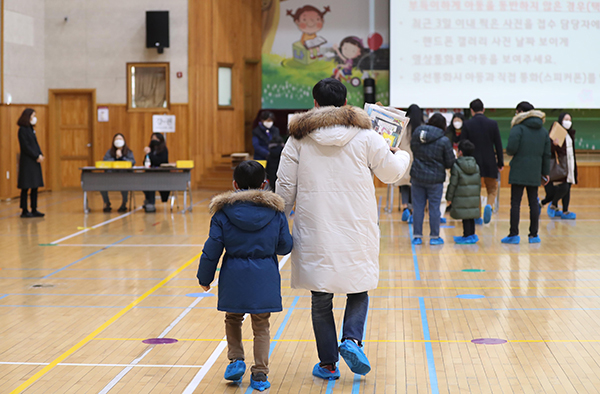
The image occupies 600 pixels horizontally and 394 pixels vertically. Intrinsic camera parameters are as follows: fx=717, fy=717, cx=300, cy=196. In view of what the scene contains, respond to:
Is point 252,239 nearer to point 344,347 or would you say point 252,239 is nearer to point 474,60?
point 344,347

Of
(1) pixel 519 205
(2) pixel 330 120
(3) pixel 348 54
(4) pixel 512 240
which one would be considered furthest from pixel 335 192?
(3) pixel 348 54

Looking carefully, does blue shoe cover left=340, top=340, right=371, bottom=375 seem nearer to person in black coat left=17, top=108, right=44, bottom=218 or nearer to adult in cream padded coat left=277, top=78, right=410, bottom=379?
adult in cream padded coat left=277, top=78, right=410, bottom=379

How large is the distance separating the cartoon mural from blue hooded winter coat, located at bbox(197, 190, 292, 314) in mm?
15677

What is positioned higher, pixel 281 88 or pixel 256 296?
pixel 281 88

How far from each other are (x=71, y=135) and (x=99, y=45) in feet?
7.33

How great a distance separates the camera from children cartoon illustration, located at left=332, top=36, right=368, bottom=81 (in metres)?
19.2

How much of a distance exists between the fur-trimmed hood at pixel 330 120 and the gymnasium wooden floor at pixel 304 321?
4.45ft

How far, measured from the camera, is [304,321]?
204 inches

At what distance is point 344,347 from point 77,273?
4.22m

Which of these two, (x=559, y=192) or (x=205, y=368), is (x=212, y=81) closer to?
(x=559, y=192)

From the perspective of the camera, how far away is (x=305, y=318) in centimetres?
526

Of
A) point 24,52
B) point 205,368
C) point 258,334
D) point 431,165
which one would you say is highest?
point 24,52

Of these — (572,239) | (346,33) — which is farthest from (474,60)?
(572,239)

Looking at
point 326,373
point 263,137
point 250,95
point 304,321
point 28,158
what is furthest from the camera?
point 250,95
